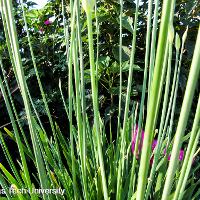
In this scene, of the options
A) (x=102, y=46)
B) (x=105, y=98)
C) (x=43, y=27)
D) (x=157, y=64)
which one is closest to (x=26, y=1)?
(x=43, y=27)

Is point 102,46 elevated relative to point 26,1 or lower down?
lower down

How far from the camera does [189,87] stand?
17cm

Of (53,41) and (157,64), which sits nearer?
(157,64)

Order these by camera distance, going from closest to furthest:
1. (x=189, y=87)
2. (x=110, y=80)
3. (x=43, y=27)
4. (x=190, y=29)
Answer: (x=189, y=87) → (x=110, y=80) → (x=190, y=29) → (x=43, y=27)

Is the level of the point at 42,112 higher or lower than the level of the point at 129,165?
lower

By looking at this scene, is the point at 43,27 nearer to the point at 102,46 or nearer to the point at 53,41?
the point at 53,41

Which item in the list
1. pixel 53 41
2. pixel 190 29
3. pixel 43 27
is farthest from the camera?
pixel 43 27

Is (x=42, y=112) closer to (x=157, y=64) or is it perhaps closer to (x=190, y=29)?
(x=190, y=29)

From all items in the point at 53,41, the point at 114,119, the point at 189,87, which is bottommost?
the point at 114,119

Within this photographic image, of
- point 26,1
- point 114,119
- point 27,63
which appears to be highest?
point 26,1

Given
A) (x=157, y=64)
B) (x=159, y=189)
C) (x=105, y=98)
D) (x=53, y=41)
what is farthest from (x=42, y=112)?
(x=157, y=64)

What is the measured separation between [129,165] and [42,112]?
27.8 inches

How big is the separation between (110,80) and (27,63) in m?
0.48

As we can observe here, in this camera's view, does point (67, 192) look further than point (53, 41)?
No
